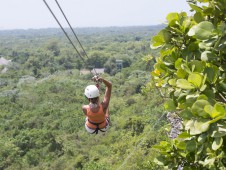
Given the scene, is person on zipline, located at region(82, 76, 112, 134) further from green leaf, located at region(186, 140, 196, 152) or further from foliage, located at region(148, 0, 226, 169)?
green leaf, located at region(186, 140, 196, 152)

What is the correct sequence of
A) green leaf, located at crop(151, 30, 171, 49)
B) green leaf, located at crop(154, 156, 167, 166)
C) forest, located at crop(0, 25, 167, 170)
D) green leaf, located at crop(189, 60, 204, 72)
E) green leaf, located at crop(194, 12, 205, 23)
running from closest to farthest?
green leaf, located at crop(189, 60, 204, 72)
green leaf, located at crop(194, 12, 205, 23)
green leaf, located at crop(151, 30, 171, 49)
green leaf, located at crop(154, 156, 167, 166)
forest, located at crop(0, 25, 167, 170)

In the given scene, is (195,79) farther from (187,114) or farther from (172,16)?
(172,16)

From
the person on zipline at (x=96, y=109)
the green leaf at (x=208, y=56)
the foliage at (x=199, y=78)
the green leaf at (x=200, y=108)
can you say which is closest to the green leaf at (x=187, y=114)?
the foliage at (x=199, y=78)

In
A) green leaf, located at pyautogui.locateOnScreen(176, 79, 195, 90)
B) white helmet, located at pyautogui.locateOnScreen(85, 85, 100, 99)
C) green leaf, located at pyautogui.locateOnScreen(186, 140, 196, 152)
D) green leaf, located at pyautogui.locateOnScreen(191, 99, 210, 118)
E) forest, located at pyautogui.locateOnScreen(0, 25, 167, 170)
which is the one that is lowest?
forest, located at pyautogui.locateOnScreen(0, 25, 167, 170)

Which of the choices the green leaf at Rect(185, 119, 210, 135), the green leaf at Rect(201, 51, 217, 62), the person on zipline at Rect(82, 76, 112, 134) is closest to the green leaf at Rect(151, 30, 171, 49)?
the green leaf at Rect(201, 51, 217, 62)

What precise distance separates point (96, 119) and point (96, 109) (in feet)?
0.66

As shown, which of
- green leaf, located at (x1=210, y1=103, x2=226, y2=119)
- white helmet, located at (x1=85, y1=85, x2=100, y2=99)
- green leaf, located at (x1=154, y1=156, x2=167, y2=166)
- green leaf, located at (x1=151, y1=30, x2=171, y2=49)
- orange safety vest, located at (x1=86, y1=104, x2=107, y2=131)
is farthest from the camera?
orange safety vest, located at (x1=86, y1=104, x2=107, y2=131)

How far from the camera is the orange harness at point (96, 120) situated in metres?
4.40

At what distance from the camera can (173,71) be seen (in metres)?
1.71

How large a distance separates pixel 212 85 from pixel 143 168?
41.5 ft

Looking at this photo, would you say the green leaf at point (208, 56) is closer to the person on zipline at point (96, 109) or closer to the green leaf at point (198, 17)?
the green leaf at point (198, 17)

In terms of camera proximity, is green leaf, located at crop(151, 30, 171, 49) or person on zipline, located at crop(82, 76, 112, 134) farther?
person on zipline, located at crop(82, 76, 112, 134)

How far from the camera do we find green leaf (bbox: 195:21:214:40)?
1337 millimetres

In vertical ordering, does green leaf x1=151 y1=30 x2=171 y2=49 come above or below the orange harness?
above
